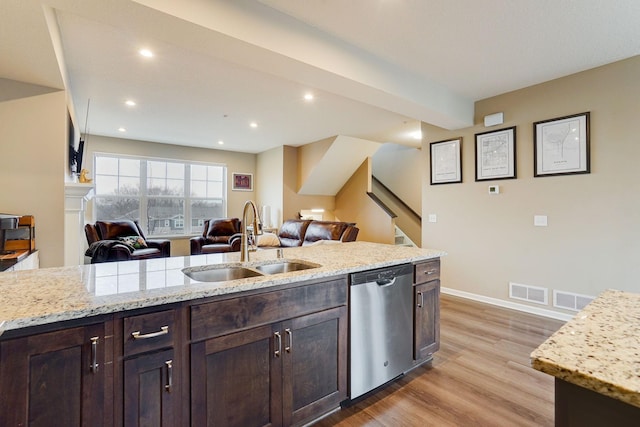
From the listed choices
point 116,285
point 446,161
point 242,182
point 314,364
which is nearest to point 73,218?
point 116,285

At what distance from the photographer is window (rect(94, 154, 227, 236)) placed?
5.98 meters

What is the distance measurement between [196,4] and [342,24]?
1.07m

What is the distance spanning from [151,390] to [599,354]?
1440mm

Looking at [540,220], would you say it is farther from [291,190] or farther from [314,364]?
[291,190]

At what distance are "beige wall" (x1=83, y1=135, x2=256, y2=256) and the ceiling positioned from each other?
183 cm

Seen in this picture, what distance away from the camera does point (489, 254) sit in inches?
155

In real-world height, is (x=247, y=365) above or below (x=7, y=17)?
below

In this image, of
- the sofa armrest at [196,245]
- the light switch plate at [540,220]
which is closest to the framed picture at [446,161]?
the light switch plate at [540,220]

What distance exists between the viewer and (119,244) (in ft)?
15.0

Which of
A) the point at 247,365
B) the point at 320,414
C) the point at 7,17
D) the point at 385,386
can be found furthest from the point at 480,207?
the point at 7,17

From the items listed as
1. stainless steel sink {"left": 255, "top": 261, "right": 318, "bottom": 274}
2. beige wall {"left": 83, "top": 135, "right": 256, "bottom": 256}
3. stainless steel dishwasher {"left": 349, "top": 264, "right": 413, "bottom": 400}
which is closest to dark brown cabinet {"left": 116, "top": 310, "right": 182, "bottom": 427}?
stainless steel sink {"left": 255, "top": 261, "right": 318, "bottom": 274}

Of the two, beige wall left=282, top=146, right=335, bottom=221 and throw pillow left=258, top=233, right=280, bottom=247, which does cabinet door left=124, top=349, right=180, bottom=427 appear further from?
beige wall left=282, top=146, right=335, bottom=221

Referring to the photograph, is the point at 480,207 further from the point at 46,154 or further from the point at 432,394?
the point at 46,154

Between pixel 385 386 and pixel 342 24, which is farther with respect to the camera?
pixel 342 24
